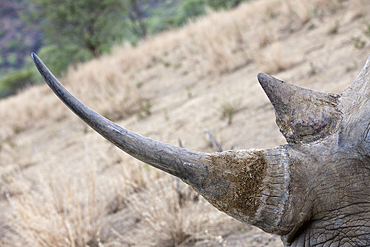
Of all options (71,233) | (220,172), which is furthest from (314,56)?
(220,172)

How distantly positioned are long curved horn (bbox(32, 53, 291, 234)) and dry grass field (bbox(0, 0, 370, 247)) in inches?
43.5

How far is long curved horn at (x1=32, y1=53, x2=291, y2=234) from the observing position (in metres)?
0.87

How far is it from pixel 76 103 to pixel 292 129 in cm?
70

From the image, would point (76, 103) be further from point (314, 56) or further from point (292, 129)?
point (314, 56)

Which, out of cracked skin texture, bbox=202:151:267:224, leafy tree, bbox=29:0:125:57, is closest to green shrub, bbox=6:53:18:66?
leafy tree, bbox=29:0:125:57

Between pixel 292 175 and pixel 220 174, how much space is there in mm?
219

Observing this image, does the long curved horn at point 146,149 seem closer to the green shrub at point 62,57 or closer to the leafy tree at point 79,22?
the leafy tree at point 79,22

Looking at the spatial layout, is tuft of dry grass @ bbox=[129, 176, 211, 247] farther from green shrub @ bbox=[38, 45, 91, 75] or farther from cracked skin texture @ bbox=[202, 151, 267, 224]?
green shrub @ bbox=[38, 45, 91, 75]

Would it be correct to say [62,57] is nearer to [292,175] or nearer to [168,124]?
[168,124]

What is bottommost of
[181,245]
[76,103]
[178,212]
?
[181,245]

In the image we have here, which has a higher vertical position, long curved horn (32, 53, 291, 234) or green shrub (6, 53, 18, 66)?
green shrub (6, 53, 18, 66)

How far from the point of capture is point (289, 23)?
810cm

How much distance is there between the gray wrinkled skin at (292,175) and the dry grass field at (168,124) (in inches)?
42.3

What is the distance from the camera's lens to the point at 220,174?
0.89 metres
